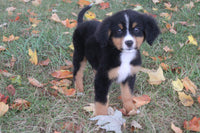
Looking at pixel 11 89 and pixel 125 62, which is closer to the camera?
pixel 125 62

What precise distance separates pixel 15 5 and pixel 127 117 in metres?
4.51

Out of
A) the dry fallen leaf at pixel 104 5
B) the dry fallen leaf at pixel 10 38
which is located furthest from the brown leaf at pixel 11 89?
the dry fallen leaf at pixel 104 5

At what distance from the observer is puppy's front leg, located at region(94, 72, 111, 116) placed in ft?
8.50

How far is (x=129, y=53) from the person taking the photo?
2559mm

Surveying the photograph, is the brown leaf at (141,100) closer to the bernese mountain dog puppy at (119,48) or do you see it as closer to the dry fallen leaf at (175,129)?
the bernese mountain dog puppy at (119,48)

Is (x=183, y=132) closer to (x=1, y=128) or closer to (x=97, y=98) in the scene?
(x=97, y=98)

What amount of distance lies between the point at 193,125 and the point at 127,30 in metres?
1.35

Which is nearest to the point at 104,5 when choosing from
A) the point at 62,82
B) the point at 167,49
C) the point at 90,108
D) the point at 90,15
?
the point at 90,15

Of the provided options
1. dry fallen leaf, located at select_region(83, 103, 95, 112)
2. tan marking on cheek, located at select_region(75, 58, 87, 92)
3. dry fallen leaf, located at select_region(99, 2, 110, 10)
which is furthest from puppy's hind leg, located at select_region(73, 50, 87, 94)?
dry fallen leaf, located at select_region(99, 2, 110, 10)

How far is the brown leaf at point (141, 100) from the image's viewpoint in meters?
2.98

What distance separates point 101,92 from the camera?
8.63 ft

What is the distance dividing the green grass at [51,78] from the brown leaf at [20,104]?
2.2 inches

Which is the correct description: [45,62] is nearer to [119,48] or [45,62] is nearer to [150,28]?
[119,48]

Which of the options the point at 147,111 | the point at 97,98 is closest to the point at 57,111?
the point at 97,98
